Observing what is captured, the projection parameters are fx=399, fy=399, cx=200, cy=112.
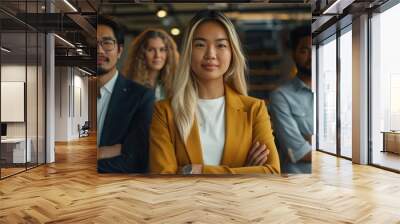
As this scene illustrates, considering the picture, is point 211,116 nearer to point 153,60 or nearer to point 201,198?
point 153,60

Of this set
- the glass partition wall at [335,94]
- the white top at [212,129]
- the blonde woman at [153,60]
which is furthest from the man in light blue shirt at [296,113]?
the glass partition wall at [335,94]

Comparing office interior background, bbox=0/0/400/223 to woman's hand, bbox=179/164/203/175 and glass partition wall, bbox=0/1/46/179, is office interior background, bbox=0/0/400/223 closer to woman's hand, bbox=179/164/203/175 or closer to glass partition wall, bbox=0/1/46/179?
glass partition wall, bbox=0/1/46/179

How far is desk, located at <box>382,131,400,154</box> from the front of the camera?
7.74m

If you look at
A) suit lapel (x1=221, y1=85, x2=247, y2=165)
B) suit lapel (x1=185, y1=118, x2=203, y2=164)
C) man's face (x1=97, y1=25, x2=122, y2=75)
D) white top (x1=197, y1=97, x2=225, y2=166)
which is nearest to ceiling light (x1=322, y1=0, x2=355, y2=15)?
suit lapel (x1=221, y1=85, x2=247, y2=165)

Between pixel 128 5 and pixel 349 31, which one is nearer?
pixel 128 5

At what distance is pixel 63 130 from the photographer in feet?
54.9

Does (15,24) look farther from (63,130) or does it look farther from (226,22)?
(63,130)

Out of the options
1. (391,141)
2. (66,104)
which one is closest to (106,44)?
(391,141)

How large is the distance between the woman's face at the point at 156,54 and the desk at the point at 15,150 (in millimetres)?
2884

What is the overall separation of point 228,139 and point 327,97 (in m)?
5.69

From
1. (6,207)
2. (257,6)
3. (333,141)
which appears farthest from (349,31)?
(6,207)

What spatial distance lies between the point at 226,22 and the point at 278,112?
1.78 meters

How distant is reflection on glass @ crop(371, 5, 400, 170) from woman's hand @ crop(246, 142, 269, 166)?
9.14 ft

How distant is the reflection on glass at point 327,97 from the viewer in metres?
10.8
